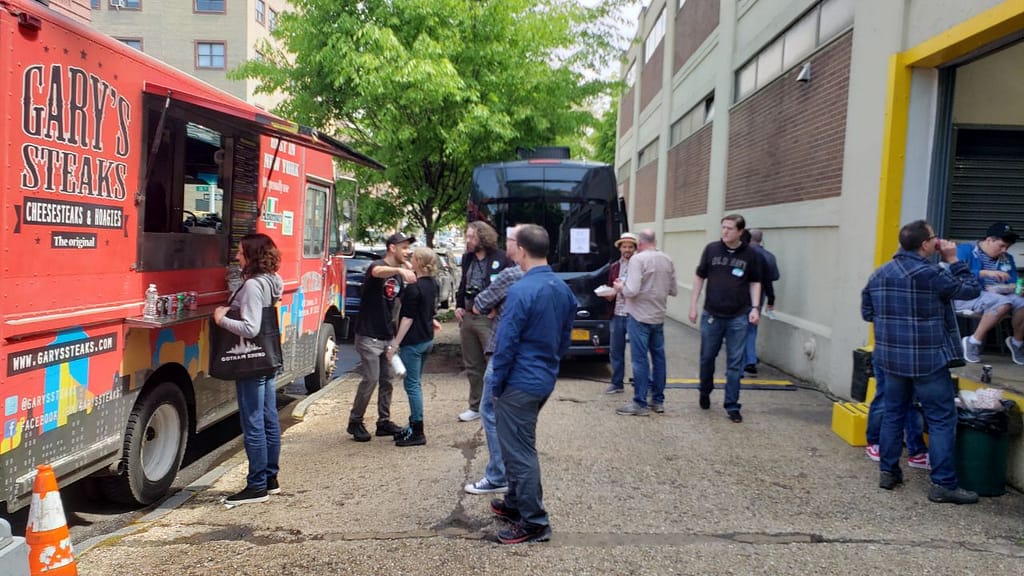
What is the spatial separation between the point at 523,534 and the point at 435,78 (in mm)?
8236

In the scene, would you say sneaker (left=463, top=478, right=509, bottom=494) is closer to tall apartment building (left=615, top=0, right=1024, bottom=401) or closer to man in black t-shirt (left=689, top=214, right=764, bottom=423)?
man in black t-shirt (left=689, top=214, right=764, bottom=423)

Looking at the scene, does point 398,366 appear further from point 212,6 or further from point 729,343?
point 212,6

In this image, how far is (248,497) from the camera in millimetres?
4734

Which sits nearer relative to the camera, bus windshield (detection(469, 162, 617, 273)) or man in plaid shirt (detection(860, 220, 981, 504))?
man in plaid shirt (detection(860, 220, 981, 504))

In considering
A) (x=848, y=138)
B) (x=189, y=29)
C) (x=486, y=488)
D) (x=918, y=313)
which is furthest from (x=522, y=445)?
(x=189, y=29)

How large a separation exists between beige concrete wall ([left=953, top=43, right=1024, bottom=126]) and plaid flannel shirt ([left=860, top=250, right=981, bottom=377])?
146 inches

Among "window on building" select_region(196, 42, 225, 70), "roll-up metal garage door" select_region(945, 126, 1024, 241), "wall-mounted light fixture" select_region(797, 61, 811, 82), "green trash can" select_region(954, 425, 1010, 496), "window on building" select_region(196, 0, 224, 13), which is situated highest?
"window on building" select_region(196, 0, 224, 13)

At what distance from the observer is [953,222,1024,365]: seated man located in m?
6.70

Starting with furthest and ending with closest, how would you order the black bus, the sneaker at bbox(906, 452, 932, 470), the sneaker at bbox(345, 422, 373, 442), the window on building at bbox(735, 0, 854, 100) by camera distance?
the black bus < the window on building at bbox(735, 0, 854, 100) < the sneaker at bbox(345, 422, 373, 442) < the sneaker at bbox(906, 452, 932, 470)

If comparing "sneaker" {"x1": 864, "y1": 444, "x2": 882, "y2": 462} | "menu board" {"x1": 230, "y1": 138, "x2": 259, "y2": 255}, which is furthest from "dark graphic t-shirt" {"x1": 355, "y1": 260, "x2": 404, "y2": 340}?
"sneaker" {"x1": 864, "y1": 444, "x2": 882, "y2": 462}

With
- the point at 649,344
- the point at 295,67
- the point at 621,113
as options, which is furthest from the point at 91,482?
the point at 621,113

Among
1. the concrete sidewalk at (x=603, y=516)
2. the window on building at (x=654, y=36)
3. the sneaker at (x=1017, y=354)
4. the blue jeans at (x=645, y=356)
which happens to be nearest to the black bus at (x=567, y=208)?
the blue jeans at (x=645, y=356)

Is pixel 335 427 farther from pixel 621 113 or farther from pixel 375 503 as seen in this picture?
pixel 621 113

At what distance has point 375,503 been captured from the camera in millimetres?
4727
